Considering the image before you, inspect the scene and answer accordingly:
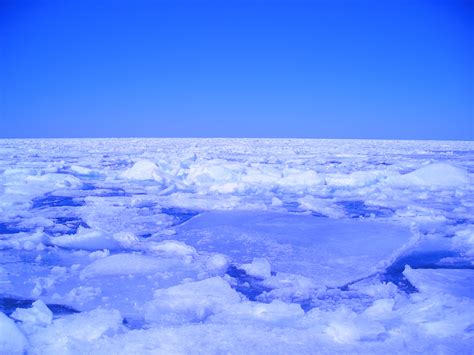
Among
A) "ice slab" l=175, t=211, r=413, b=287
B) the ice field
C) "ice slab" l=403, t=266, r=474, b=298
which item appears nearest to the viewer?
the ice field

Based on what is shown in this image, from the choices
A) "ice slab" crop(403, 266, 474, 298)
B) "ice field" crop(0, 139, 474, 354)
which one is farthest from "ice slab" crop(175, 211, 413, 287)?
"ice slab" crop(403, 266, 474, 298)

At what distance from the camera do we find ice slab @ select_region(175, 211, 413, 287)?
11.5 feet

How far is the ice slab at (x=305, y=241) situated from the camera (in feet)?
11.5

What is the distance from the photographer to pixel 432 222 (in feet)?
17.8

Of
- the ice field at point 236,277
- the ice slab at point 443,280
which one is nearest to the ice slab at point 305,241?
the ice field at point 236,277

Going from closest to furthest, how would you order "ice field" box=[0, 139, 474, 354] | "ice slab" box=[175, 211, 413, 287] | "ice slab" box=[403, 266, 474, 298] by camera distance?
"ice field" box=[0, 139, 474, 354] < "ice slab" box=[403, 266, 474, 298] < "ice slab" box=[175, 211, 413, 287]

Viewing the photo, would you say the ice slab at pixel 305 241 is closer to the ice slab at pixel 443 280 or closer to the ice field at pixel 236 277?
the ice field at pixel 236 277

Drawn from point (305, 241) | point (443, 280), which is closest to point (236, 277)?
point (305, 241)

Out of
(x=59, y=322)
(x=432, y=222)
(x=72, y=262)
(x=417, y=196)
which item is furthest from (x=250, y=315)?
(x=417, y=196)

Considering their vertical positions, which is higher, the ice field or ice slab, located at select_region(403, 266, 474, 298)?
ice slab, located at select_region(403, 266, 474, 298)

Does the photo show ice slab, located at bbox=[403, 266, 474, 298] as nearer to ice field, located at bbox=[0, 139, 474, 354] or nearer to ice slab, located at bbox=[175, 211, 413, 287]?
ice field, located at bbox=[0, 139, 474, 354]

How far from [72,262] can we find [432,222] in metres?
4.85

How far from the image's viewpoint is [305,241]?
174 inches

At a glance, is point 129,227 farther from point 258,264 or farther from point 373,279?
point 373,279
